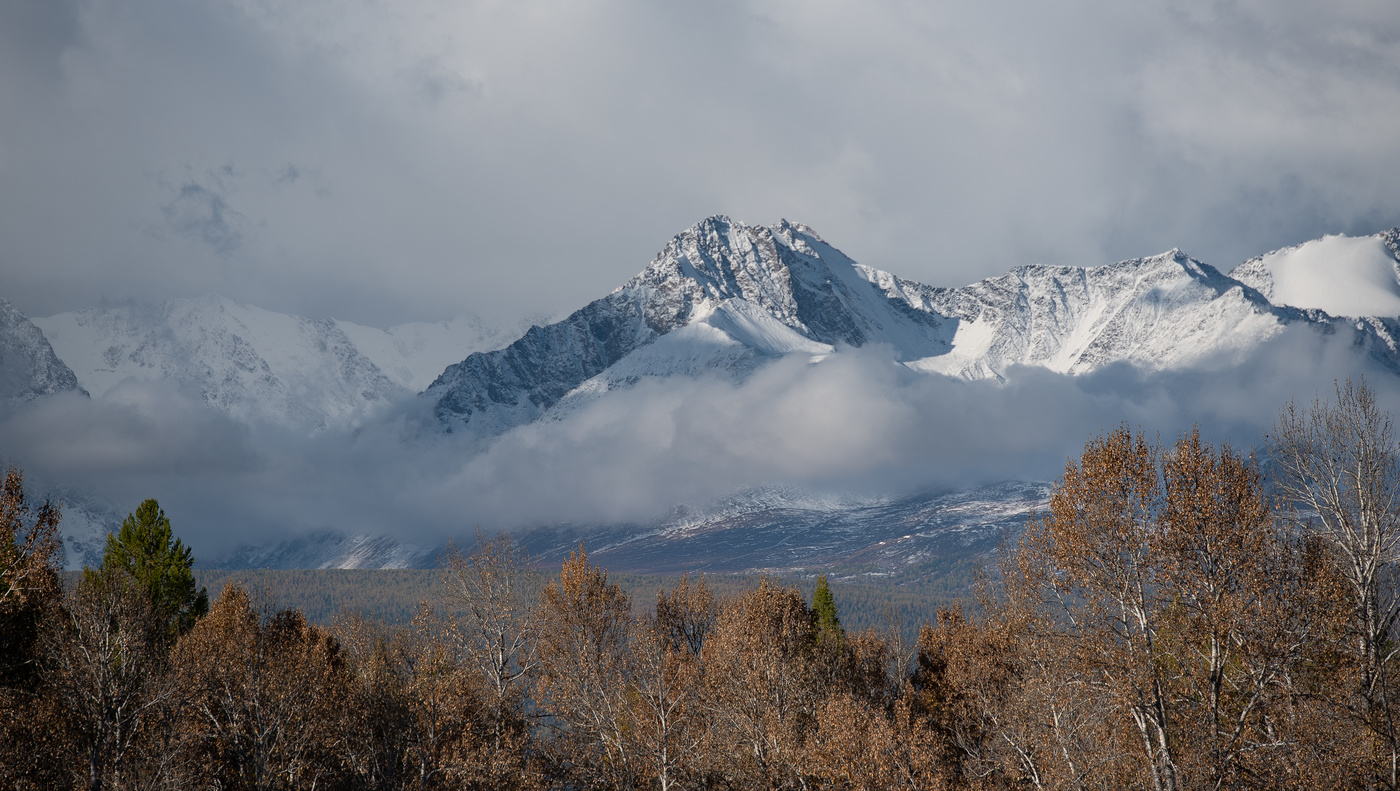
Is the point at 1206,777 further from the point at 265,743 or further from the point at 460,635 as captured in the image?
the point at 265,743

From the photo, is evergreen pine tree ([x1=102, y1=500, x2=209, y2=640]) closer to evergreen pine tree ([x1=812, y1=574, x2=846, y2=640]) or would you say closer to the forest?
the forest

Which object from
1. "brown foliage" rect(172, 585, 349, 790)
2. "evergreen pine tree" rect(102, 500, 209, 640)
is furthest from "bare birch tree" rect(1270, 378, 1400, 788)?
"evergreen pine tree" rect(102, 500, 209, 640)

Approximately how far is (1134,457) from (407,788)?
143 feet

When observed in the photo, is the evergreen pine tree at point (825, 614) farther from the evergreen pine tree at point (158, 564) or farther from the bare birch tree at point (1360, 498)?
the evergreen pine tree at point (158, 564)

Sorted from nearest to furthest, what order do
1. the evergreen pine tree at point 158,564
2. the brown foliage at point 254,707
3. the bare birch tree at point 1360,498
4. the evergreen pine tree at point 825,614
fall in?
the bare birch tree at point 1360,498 < the brown foliage at point 254,707 < the evergreen pine tree at point 158,564 < the evergreen pine tree at point 825,614

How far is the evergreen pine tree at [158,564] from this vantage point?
66.6 metres

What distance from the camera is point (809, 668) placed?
66375mm

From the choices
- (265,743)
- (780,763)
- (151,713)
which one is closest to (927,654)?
(780,763)

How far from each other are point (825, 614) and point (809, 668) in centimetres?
2847

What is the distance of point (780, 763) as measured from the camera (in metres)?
50.5

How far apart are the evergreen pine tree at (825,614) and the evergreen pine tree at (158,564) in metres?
53.3

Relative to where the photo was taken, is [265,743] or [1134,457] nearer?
[1134,457]

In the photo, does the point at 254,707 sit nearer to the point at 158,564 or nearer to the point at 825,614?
the point at 158,564

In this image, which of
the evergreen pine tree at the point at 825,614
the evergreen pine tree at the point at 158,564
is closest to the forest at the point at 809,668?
the evergreen pine tree at the point at 158,564
